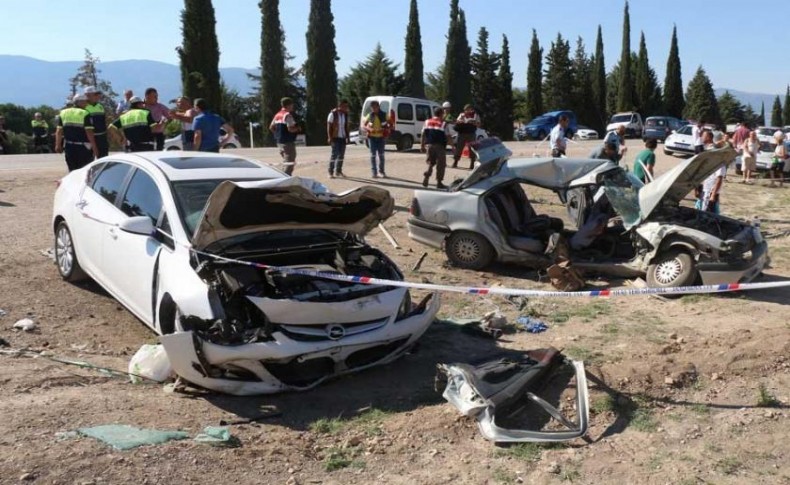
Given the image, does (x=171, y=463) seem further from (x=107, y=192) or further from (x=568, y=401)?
(x=107, y=192)

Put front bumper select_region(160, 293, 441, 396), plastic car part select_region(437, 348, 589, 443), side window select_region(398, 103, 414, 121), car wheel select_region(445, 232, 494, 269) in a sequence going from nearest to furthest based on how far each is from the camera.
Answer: plastic car part select_region(437, 348, 589, 443) → front bumper select_region(160, 293, 441, 396) → car wheel select_region(445, 232, 494, 269) → side window select_region(398, 103, 414, 121)

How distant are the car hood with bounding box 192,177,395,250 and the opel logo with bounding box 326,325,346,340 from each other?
39.4 inches

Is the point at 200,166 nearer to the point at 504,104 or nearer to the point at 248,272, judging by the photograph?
the point at 248,272

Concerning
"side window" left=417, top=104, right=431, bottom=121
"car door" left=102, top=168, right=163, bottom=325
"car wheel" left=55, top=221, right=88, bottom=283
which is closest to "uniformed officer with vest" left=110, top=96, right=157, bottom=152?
"car wheel" left=55, top=221, right=88, bottom=283

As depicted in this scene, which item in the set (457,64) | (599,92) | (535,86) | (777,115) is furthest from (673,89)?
(777,115)

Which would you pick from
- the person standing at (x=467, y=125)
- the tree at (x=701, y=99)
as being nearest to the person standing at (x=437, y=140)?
the person standing at (x=467, y=125)

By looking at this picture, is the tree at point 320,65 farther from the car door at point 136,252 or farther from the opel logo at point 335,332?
Result: the opel logo at point 335,332

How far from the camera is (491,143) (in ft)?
31.9

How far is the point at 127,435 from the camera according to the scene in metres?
4.19

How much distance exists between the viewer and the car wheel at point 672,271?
7723mm

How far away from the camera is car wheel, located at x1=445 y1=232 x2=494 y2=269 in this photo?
9148 millimetres

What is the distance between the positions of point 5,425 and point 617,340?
4.86 m

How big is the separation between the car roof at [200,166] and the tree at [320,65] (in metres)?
35.9

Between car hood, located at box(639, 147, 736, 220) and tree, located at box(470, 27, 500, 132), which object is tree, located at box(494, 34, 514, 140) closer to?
tree, located at box(470, 27, 500, 132)
